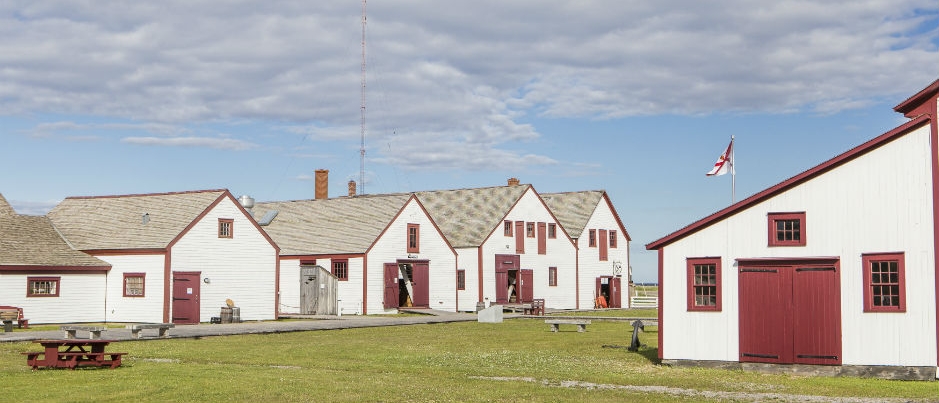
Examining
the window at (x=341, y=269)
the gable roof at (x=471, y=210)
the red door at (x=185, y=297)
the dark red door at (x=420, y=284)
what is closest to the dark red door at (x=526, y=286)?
the gable roof at (x=471, y=210)

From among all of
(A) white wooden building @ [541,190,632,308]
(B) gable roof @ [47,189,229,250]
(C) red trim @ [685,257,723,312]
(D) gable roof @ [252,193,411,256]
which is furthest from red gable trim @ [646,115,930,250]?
(A) white wooden building @ [541,190,632,308]

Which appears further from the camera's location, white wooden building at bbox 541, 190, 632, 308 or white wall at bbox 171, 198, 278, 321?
white wooden building at bbox 541, 190, 632, 308

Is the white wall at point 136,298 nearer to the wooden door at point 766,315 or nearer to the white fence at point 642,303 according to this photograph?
the wooden door at point 766,315

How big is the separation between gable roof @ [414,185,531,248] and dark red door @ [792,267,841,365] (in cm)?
3792

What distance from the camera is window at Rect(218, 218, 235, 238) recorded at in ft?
154

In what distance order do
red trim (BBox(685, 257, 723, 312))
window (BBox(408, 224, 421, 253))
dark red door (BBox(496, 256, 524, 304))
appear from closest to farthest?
red trim (BBox(685, 257, 723, 312)) < window (BBox(408, 224, 421, 253)) < dark red door (BBox(496, 256, 524, 304))

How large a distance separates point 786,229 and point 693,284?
256cm

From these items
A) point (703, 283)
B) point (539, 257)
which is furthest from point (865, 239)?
point (539, 257)

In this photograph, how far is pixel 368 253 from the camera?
5444 cm

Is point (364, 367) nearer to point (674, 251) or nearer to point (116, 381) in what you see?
point (116, 381)

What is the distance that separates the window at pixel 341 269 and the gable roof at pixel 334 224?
53cm

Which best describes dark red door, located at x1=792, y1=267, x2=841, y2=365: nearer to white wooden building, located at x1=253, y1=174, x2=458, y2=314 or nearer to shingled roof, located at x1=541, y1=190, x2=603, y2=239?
white wooden building, located at x1=253, y1=174, x2=458, y2=314

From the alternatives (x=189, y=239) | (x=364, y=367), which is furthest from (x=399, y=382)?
(x=189, y=239)

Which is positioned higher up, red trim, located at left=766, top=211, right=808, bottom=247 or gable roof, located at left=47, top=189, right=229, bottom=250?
gable roof, located at left=47, top=189, right=229, bottom=250
